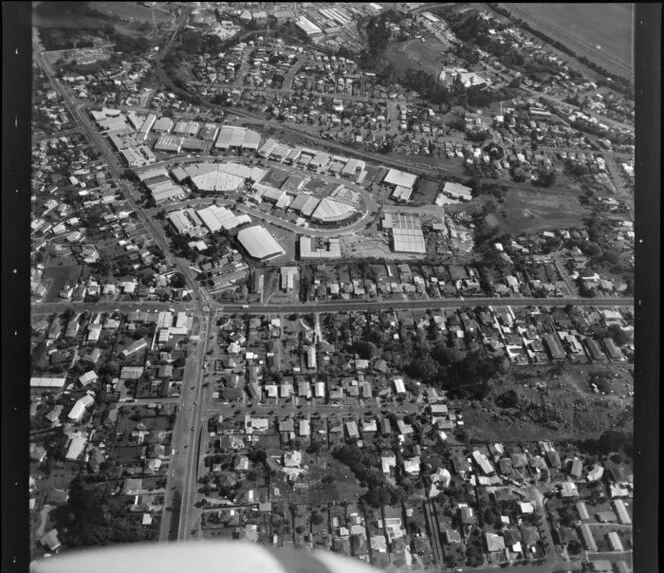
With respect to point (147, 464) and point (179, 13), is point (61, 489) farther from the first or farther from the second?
point (179, 13)

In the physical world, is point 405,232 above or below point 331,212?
below

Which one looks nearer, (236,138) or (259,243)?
(259,243)

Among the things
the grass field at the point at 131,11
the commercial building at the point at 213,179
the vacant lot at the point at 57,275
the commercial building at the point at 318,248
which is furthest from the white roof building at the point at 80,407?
the grass field at the point at 131,11

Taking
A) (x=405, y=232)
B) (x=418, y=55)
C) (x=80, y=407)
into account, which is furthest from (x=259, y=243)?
(x=418, y=55)

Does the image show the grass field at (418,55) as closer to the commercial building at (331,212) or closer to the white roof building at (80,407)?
the commercial building at (331,212)

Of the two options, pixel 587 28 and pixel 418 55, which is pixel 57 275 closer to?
pixel 418 55

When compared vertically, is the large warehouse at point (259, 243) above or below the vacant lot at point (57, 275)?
above
